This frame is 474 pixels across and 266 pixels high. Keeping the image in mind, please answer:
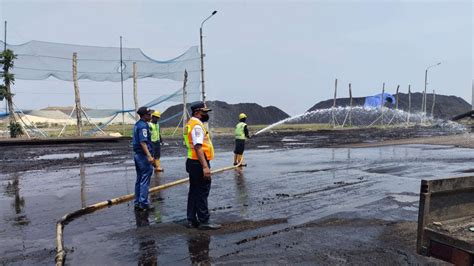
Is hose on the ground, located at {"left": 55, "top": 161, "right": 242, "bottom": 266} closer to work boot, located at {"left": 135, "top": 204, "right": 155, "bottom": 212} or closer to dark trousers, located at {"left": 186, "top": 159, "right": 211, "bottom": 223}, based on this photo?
work boot, located at {"left": 135, "top": 204, "right": 155, "bottom": 212}

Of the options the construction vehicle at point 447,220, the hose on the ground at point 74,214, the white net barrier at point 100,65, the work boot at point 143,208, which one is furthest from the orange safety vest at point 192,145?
the white net barrier at point 100,65

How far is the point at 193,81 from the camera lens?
29062 millimetres

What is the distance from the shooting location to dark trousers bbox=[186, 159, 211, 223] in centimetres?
632

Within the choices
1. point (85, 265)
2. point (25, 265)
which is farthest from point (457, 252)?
point (25, 265)

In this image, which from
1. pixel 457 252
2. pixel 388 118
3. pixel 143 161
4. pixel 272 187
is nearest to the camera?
pixel 457 252

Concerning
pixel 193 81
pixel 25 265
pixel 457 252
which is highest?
pixel 193 81

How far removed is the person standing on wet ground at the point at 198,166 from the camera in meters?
6.19

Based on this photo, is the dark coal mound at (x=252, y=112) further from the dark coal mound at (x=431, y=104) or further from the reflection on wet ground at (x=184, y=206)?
the reflection on wet ground at (x=184, y=206)

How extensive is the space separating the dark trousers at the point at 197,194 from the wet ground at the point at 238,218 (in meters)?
0.27

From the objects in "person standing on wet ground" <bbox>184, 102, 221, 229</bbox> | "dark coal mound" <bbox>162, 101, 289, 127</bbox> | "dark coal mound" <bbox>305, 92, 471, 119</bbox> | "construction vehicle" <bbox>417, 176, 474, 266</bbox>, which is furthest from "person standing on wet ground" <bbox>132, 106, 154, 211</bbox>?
"dark coal mound" <bbox>305, 92, 471, 119</bbox>

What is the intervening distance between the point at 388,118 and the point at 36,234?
56.2m

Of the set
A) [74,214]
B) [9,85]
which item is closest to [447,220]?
[74,214]

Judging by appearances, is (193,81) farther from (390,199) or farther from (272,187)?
(390,199)

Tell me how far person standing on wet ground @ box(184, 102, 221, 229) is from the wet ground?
0.89ft
